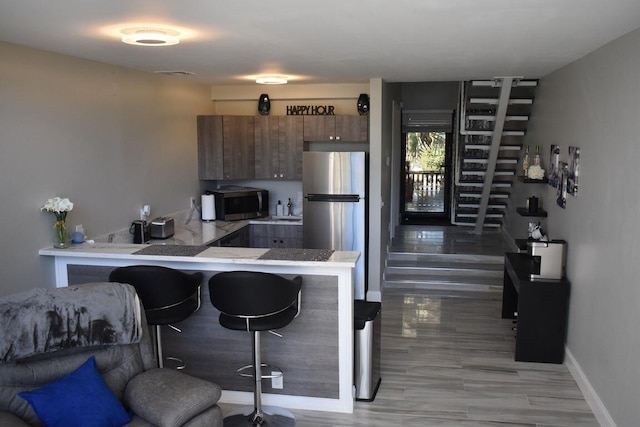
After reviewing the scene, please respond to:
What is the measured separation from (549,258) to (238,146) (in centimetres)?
365

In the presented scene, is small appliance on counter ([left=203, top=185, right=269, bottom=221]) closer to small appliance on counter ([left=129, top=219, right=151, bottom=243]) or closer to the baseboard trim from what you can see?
small appliance on counter ([left=129, top=219, right=151, bottom=243])

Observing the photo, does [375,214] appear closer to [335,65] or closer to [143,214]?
[335,65]

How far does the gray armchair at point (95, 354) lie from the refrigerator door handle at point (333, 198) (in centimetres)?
336

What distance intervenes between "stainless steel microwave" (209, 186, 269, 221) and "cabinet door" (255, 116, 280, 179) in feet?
0.80

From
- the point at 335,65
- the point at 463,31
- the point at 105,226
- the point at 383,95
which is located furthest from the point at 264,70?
the point at 463,31

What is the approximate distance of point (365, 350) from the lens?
401 centimetres

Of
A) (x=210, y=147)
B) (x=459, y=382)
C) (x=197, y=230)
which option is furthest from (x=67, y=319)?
(x=210, y=147)

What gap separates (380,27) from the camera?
3.15 m

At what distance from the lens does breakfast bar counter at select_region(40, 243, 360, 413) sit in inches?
152

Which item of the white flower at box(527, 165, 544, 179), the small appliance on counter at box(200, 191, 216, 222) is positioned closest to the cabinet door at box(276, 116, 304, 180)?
the small appliance on counter at box(200, 191, 216, 222)

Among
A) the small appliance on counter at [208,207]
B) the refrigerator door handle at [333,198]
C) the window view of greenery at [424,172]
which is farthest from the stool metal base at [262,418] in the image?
the window view of greenery at [424,172]

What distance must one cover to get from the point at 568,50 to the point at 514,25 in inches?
45.8

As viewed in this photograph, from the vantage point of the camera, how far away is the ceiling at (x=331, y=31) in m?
2.66

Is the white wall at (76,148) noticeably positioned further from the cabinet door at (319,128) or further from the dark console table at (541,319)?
the dark console table at (541,319)
